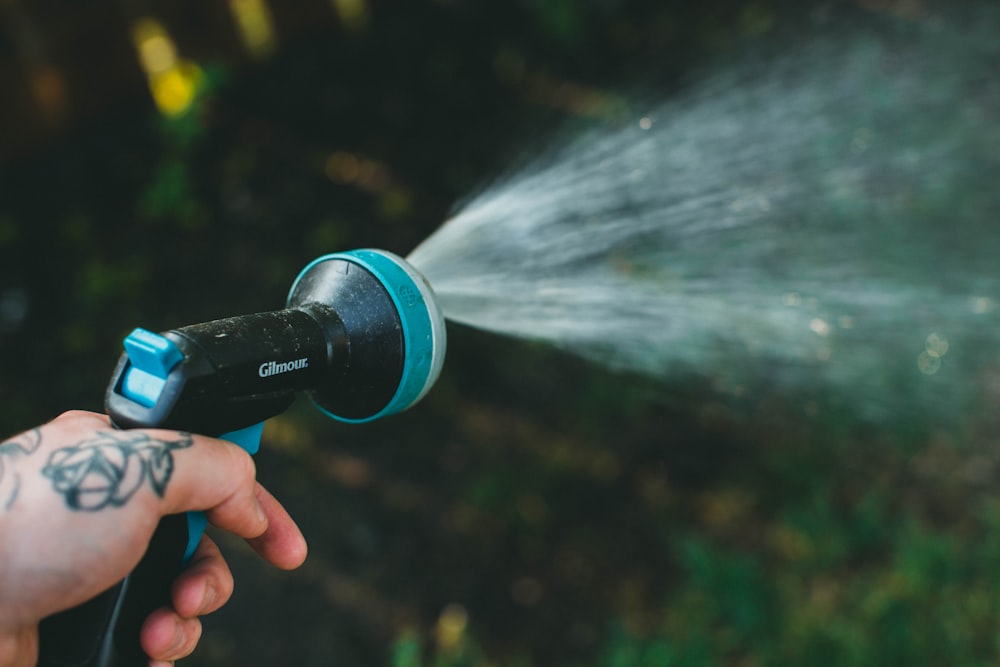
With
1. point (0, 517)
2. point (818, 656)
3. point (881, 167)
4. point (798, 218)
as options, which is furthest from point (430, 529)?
point (881, 167)

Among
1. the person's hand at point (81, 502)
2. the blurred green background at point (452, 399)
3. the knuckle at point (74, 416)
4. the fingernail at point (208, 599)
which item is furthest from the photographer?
the blurred green background at point (452, 399)

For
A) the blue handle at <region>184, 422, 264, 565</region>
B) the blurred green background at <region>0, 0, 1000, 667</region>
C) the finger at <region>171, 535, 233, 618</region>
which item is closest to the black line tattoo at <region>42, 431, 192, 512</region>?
the blue handle at <region>184, 422, 264, 565</region>

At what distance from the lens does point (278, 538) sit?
4.83ft

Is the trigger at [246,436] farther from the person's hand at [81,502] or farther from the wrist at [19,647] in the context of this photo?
the wrist at [19,647]

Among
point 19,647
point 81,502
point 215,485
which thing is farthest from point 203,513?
point 19,647

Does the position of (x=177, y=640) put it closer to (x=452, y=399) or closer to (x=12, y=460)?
(x=12, y=460)

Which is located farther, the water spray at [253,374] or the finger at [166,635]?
the finger at [166,635]

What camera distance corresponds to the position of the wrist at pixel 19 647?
118cm

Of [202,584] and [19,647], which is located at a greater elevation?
[19,647]

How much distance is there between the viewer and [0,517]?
1150 millimetres

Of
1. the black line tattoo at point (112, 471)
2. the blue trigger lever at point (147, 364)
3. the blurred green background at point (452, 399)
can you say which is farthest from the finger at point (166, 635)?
the blurred green background at point (452, 399)

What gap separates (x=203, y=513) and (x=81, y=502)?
0.61 ft

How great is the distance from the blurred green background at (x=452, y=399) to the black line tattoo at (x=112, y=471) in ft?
4.06

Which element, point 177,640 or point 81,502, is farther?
point 177,640
